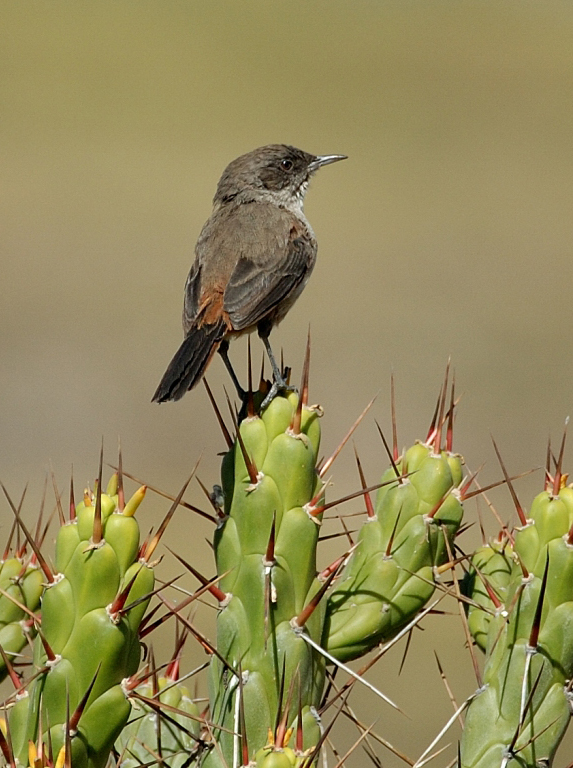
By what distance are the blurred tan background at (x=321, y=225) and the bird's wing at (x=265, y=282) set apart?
6787 mm

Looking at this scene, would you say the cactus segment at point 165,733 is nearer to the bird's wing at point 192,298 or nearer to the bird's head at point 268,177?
the bird's wing at point 192,298

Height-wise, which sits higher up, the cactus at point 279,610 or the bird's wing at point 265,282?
the bird's wing at point 265,282

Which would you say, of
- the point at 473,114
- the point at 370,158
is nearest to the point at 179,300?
the point at 370,158

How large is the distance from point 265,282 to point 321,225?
2787 cm

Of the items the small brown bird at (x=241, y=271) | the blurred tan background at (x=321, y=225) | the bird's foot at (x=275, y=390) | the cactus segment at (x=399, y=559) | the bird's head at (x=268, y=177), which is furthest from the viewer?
the blurred tan background at (x=321, y=225)

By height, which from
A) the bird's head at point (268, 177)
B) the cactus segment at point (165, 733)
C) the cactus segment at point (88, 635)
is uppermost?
the bird's head at point (268, 177)

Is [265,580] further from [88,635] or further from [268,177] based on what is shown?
[268,177]

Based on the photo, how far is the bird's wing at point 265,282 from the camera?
187 inches

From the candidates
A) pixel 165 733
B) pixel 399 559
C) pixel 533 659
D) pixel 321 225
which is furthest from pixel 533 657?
pixel 321 225

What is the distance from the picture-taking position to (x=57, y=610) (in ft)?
9.50

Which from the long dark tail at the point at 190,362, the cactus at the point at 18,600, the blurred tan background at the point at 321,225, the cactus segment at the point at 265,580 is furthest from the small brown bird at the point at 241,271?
the blurred tan background at the point at 321,225

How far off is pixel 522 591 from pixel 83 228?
28636 mm

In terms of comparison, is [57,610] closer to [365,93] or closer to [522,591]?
[522,591]

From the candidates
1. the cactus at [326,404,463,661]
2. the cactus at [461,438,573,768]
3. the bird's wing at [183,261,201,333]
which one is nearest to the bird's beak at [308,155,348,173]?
the bird's wing at [183,261,201,333]
